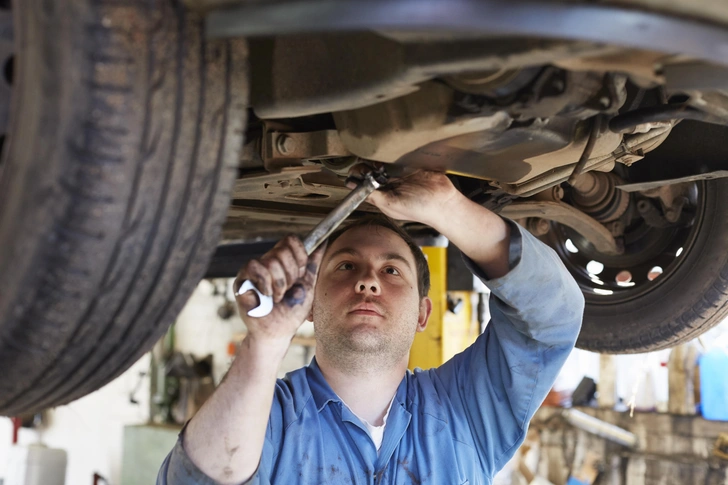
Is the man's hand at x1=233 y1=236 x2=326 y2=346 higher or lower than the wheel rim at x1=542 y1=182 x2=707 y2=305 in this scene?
lower

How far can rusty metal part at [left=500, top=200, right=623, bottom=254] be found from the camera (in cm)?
169

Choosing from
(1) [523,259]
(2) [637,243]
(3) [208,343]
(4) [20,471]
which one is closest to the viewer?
(1) [523,259]

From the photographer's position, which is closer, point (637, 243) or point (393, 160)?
point (393, 160)

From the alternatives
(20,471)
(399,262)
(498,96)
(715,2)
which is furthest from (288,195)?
(20,471)

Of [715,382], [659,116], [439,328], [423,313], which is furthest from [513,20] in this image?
[715,382]

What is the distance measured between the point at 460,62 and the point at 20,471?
17.6 ft

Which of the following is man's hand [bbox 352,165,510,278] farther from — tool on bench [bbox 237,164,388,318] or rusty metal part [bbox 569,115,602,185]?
rusty metal part [bbox 569,115,602,185]

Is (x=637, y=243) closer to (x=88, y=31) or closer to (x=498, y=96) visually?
(x=498, y=96)

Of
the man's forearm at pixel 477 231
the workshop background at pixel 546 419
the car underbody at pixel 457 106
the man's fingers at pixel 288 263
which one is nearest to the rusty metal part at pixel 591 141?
the car underbody at pixel 457 106

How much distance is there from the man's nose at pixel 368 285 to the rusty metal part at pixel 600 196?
56 cm

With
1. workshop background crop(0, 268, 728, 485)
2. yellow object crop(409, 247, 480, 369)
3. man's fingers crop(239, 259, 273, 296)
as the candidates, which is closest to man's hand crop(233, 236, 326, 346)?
man's fingers crop(239, 259, 273, 296)

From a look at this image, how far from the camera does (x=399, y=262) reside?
166 cm

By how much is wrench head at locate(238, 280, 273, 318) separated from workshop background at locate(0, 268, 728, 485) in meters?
3.40

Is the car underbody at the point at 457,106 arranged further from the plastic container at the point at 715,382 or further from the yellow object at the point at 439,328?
the plastic container at the point at 715,382
